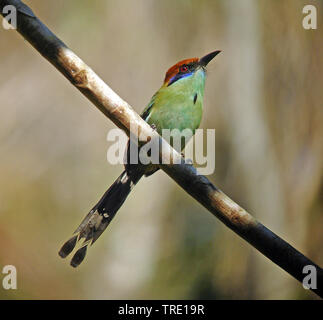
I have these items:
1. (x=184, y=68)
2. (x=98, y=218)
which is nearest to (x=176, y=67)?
(x=184, y=68)

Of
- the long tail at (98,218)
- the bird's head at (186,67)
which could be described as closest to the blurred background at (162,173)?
the bird's head at (186,67)

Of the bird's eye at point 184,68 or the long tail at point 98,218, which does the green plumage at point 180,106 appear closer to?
the bird's eye at point 184,68

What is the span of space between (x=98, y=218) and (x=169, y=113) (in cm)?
87

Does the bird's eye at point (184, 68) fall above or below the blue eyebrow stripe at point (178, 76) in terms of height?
above

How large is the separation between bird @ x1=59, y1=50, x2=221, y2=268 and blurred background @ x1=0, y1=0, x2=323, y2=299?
3.87 ft

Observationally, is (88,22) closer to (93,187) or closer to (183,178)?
(93,187)

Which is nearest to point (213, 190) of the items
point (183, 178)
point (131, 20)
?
point (183, 178)

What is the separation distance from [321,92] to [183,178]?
2.34 m

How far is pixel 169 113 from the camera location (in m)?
3.18

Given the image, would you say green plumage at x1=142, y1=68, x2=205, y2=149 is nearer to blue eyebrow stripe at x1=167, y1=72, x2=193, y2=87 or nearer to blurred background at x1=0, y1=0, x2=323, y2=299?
blue eyebrow stripe at x1=167, y1=72, x2=193, y2=87

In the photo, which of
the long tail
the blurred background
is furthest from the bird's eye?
the blurred background

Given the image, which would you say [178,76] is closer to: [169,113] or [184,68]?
[184,68]

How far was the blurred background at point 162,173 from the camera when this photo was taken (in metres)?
4.12

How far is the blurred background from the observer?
4.12 m
